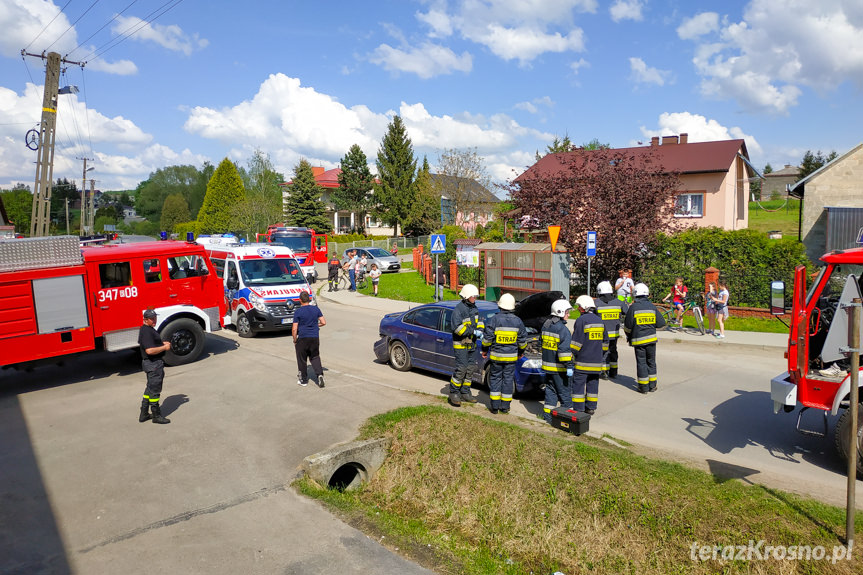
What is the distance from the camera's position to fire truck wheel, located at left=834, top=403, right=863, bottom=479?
6.00 m

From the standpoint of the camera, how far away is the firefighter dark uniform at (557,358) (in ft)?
26.2

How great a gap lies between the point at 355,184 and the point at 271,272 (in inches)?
1794

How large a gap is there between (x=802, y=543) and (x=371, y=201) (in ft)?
188

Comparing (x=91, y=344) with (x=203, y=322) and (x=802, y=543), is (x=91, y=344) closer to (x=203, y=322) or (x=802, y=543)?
(x=203, y=322)

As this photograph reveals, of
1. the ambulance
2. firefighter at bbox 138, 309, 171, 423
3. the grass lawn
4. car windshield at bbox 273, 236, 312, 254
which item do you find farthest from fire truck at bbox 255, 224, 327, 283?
the grass lawn

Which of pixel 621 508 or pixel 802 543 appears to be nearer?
pixel 802 543

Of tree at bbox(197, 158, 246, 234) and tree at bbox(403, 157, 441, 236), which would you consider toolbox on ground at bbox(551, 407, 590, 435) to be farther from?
tree at bbox(197, 158, 246, 234)

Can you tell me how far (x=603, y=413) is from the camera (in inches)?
340

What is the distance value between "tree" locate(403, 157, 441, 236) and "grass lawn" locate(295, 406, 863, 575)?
130 ft

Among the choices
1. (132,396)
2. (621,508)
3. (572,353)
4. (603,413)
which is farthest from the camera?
(132,396)

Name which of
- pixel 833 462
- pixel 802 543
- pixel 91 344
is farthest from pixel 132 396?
pixel 833 462

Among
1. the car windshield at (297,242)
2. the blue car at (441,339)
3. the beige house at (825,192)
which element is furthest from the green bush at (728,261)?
the car windshield at (297,242)

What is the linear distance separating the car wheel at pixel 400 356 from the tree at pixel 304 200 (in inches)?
1794

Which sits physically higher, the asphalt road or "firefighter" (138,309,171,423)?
"firefighter" (138,309,171,423)
